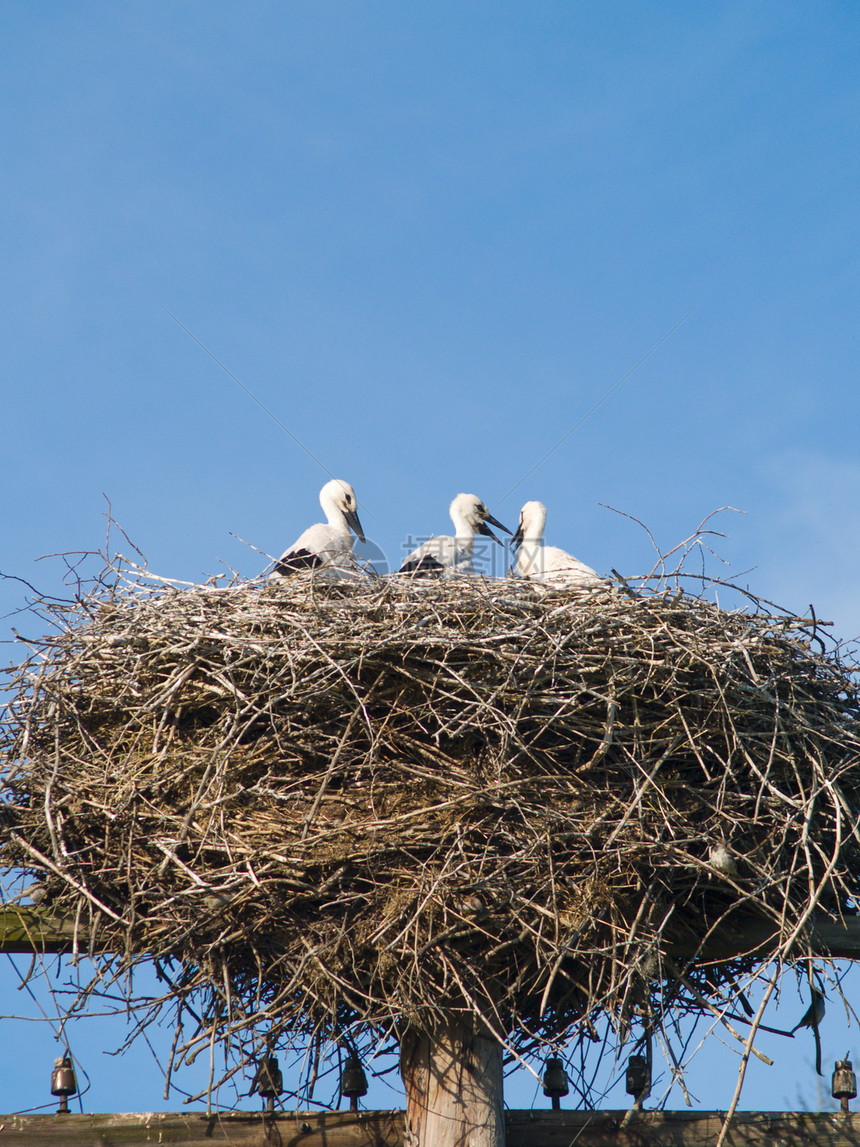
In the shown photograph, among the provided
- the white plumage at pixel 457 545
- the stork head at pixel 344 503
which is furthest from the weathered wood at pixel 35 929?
the stork head at pixel 344 503

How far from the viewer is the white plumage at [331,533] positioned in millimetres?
5816

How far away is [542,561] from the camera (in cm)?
574

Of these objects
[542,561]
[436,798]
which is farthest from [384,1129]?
[542,561]

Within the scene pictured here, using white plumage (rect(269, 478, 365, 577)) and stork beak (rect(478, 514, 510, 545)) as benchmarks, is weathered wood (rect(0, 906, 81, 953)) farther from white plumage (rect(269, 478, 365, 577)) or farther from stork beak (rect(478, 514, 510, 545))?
stork beak (rect(478, 514, 510, 545))

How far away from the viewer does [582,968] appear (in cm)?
346

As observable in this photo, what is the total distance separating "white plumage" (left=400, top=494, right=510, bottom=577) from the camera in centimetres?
540

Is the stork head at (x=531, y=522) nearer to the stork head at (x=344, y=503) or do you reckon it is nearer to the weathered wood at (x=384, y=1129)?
the stork head at (x=344, y=503)

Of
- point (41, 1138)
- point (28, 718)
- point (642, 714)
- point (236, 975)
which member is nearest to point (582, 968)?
point (642, 714)

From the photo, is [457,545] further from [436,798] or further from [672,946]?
[672,946]

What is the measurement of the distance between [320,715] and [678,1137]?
5.20 ft

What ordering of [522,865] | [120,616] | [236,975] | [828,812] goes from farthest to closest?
[120,616] → [828,812] → [236,975] → [522,865]

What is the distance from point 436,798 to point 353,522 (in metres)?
3.56

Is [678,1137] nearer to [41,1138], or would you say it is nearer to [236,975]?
[236,975]

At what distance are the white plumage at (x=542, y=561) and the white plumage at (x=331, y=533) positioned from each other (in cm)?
90
